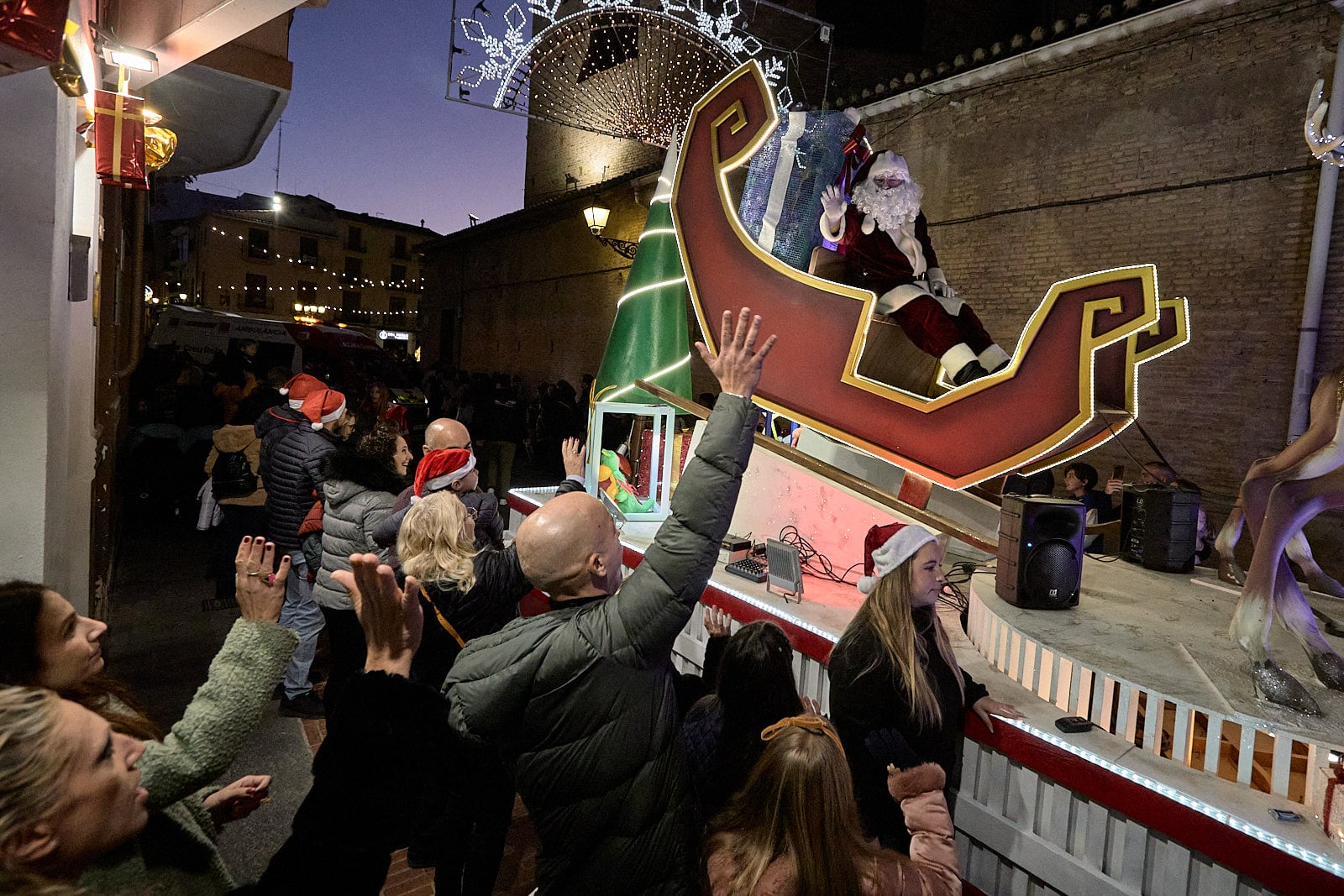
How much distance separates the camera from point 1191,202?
26.8 feet

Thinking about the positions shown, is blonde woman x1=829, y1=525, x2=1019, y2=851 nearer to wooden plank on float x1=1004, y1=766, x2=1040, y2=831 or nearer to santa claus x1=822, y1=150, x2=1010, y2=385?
wooden plank on float x1=1004, y1=766, x2=1040, y2=831

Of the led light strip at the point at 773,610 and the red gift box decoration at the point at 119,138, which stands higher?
the red gift box decoration at the point at 119,138

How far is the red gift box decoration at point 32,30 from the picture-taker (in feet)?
6.13

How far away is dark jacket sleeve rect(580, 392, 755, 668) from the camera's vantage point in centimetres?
170

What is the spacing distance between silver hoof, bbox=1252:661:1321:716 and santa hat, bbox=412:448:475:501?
3565 mm

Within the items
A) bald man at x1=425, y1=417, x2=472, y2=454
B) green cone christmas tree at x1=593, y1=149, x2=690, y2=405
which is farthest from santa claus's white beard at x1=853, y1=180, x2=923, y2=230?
bald man at x1=425, y1=417, x2=472, y2=454

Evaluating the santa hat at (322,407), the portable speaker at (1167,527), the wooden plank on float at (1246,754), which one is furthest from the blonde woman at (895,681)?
the santa hat at (322,407)

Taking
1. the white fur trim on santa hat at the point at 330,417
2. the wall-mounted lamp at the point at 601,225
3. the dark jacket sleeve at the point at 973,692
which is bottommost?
the dark jacket sleeve at the point at 973,692

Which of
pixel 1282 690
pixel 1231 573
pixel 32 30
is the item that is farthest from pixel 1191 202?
pixel 32 30

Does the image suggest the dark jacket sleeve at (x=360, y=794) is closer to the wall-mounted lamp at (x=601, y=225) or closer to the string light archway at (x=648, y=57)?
Result: the string light archway at (x=648, y=57)

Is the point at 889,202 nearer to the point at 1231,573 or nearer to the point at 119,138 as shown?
the point at 1231,573

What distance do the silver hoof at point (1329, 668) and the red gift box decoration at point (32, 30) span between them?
4.82m

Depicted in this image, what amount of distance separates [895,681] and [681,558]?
Answer: 3.67ft

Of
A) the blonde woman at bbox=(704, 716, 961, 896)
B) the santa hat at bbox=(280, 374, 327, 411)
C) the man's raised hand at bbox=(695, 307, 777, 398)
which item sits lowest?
the blonde woman at bbox=(704, 716, 961, 896)
